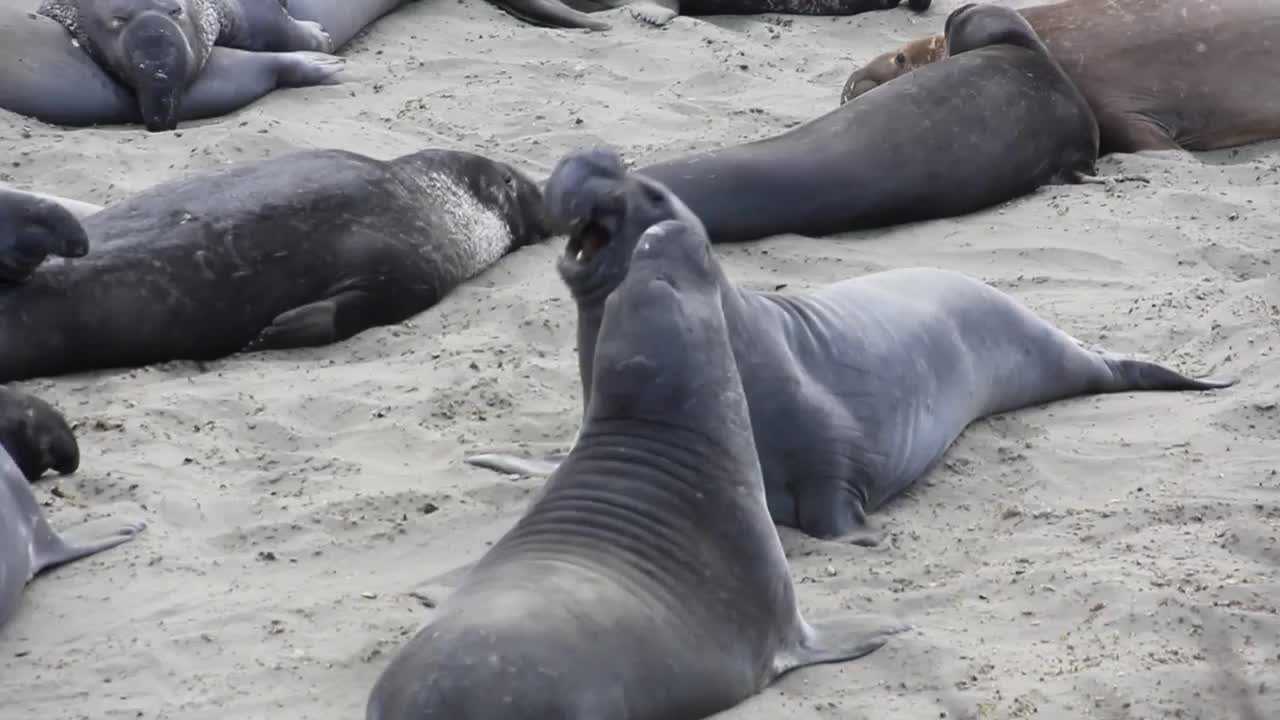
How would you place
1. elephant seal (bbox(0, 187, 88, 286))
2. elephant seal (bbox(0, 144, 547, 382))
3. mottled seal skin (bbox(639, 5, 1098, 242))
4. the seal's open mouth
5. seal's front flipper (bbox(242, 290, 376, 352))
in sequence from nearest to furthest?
the seal's open mouth < elephant seal (bbox(0, 187, 88, 286)) < elephant seal (bbox(0, 144, 547, 382)) < seal's front flipper (bbox(242, 290, 376, 352)) < mottled seal skin (bbox(639, 5, 1098, 242))

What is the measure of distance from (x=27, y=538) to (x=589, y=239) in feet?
4.77

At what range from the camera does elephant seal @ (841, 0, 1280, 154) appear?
8.42 meters

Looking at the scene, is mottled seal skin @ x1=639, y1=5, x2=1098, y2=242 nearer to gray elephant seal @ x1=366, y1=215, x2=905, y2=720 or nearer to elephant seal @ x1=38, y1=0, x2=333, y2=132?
elephant seal @ x1=38, y1=0, x2=333, y2=132

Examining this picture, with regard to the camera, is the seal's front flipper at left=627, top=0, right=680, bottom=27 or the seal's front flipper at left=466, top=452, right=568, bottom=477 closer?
the seal's front flipper at left=466, top=452, right=568, bottom=477

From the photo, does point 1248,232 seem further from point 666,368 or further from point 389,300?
point 666,368

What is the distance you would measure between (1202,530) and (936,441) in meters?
0.83

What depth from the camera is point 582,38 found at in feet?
32.7

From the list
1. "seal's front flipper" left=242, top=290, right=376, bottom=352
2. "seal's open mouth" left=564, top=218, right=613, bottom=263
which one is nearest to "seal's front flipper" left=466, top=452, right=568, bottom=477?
"seal's open mouth" left=564, top=218, right=613, bottom=263

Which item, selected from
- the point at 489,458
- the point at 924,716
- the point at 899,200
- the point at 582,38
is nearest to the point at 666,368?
the point at 924,716

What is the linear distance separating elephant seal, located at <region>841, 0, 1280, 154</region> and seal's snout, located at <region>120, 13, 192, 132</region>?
122 inches

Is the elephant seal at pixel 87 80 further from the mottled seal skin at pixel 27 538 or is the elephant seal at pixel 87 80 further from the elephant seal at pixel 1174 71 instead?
the mottled seal skin at pixel 27 538

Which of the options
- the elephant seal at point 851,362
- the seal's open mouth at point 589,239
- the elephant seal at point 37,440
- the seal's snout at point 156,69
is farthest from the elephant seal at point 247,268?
the seal's open mouth at point 589,239

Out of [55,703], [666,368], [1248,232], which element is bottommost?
[1248,232]

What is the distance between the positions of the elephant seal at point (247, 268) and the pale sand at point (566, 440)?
0.10 m
